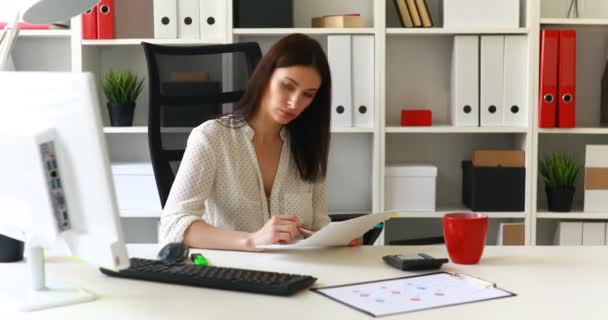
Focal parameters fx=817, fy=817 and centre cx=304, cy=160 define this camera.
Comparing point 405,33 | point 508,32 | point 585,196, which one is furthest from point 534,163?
point 405,33

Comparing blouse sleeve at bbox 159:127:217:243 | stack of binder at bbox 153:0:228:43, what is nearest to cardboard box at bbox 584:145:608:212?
stack of binder at bbox 153:0:228:43

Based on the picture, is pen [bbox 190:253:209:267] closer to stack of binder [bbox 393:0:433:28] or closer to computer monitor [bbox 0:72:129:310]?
computer monitor [bbox 0:72:129:310]

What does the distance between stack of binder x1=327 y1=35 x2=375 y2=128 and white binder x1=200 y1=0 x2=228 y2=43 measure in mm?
437

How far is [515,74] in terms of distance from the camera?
3.20 m

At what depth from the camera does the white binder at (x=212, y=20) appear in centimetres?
324

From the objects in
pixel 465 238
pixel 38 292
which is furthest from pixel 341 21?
pixel 38 292

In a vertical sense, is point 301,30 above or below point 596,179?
above

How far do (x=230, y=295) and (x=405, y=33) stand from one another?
80.2 inches

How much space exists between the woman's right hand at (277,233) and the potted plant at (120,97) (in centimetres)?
173

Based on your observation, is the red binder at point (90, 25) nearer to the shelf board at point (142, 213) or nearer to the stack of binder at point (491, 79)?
the shelf board at point (142, 213)

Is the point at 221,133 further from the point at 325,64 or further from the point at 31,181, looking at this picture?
the point at 31,181

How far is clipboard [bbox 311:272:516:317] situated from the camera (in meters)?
1.31

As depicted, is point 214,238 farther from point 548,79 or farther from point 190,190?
point 548,79

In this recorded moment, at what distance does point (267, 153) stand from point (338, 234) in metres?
0.52
